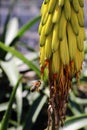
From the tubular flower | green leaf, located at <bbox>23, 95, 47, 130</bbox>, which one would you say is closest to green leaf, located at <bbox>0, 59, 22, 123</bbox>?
green leaf, located at <bbox>23, 95, 47, 130</bbox>

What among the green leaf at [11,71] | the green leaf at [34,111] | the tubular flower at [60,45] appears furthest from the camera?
the green leaf at [11,71]

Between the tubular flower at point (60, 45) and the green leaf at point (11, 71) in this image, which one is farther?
the green leaf at point (11, 71)

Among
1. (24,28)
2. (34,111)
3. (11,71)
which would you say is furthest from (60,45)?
(24,28)

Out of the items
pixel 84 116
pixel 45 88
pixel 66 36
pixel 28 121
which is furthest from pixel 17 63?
pixel 66 36

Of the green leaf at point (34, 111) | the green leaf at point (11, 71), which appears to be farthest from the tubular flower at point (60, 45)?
the green leaf at point (11, 71)

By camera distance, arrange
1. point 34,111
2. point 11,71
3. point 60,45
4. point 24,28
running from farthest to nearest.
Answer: point 24,28 → point 11,71 → point 34,111 → point 60,45

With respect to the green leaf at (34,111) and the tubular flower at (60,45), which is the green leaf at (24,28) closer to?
the green leaf at (34,111)

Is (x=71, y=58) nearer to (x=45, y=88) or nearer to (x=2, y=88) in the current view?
(x=45, y=88)

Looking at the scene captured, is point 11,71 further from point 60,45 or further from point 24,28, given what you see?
point 60,45

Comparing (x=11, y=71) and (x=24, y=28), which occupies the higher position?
(x=24, y=28)

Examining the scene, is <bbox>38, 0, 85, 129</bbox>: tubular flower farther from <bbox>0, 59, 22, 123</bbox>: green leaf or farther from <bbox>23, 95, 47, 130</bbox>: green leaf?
<bbox>0, 59, 22, 123</bbox>: green leaf
